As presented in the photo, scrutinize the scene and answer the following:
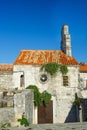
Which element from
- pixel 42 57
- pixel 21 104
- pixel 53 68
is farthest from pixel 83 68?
pixel 21 104

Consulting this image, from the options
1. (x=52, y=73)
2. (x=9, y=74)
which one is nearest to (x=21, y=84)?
(x=9, y=74)

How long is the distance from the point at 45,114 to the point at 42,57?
7.93 meters

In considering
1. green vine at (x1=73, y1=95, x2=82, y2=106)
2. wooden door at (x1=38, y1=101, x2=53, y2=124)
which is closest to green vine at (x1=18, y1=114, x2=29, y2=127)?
wooden door at (x1=38, y1=101, x2=53, y2=124)

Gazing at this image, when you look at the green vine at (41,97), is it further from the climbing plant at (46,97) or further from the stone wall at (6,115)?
the stone wall at (6,115)

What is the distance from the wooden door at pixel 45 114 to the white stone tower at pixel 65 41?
8885 millimetres

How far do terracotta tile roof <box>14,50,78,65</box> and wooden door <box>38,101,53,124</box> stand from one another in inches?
232

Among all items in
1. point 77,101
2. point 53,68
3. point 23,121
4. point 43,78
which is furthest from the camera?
point 43,78

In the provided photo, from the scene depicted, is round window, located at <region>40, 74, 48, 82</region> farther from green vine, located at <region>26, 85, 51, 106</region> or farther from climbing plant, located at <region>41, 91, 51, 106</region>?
climbing plant, located at <region>41, 91, 51, 106</region>

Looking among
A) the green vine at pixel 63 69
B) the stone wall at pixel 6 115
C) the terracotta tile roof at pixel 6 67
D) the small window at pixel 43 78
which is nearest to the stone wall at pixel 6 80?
the terracotta tile roof at pixel 6 67

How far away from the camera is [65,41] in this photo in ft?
128

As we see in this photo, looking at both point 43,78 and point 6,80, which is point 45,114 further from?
point 6,80

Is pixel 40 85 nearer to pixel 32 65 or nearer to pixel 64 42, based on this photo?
A: pixel 32 65

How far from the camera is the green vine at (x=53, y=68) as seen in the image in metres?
34.1

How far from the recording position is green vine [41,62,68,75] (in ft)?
112
